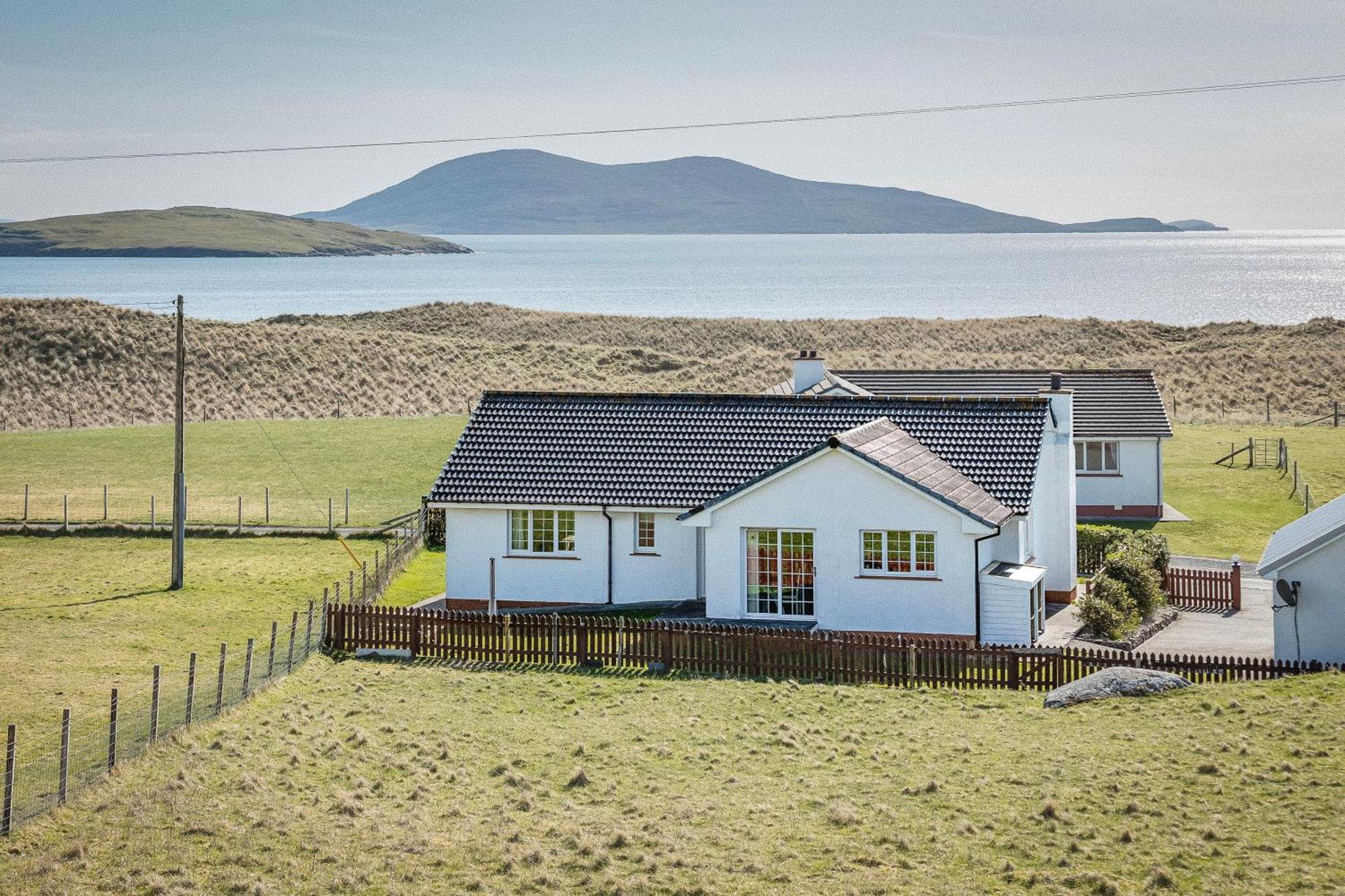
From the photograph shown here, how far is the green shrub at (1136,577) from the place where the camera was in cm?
3291

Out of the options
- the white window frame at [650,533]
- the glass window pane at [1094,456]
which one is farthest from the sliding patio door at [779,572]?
the glass window pane at [1094,456]

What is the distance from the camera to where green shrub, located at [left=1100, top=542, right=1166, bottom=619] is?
32.9 m

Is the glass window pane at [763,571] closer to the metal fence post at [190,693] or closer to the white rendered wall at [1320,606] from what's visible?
the white rendered wall at [1320,606]

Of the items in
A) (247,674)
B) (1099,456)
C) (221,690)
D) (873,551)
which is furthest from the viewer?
(1099,456)

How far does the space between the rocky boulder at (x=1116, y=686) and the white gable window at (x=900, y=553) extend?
249 inches

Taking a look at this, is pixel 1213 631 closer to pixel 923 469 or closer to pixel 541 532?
pixel 923 469

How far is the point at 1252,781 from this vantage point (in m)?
17.6

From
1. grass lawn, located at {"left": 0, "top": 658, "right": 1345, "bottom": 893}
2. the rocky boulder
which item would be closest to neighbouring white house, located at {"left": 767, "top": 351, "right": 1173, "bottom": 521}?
the rocky boulder

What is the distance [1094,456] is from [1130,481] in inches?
58.2

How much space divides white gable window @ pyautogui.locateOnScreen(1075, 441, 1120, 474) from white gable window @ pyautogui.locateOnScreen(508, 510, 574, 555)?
2280 centimetres

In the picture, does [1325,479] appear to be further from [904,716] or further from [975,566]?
[904,716]

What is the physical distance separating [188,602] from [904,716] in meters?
19.0

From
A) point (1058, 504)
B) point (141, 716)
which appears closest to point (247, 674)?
point (141, 716)

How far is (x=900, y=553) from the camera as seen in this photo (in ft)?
97.4
